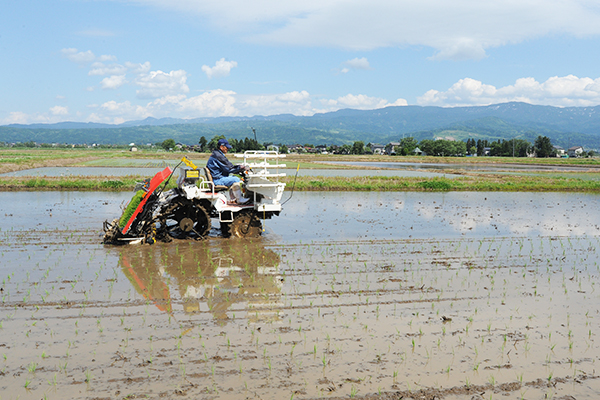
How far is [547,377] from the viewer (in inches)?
191

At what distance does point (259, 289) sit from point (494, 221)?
33.9ft

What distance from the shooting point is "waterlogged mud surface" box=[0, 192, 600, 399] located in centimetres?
461

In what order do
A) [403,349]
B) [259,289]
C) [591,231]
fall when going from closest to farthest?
[403,349], [259,289], [591,231]

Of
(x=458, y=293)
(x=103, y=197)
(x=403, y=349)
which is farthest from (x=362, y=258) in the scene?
(x=103, y=197)

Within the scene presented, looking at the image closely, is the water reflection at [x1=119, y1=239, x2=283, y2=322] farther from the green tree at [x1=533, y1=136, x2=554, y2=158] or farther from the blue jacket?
the green tree at [x1=533, y1=136, x2=554, y2=158]

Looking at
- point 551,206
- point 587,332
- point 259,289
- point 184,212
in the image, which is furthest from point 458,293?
point 551,206

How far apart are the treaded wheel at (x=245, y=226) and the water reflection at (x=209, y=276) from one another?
0.29 meters

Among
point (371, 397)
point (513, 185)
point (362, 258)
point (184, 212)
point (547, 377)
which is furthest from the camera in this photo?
point (513, 185)

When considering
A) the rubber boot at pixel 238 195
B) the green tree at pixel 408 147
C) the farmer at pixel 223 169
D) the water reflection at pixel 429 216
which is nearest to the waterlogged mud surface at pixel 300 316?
the water reflection at pixel 429 216

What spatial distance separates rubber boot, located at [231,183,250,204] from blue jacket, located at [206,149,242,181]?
1.29 feet

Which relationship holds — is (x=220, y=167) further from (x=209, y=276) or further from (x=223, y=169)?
(x=209, y=276)

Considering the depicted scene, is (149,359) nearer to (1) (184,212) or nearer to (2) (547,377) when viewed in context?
(2) (547,377)

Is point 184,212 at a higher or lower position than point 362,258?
higher

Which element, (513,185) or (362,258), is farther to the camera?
(513,185)
